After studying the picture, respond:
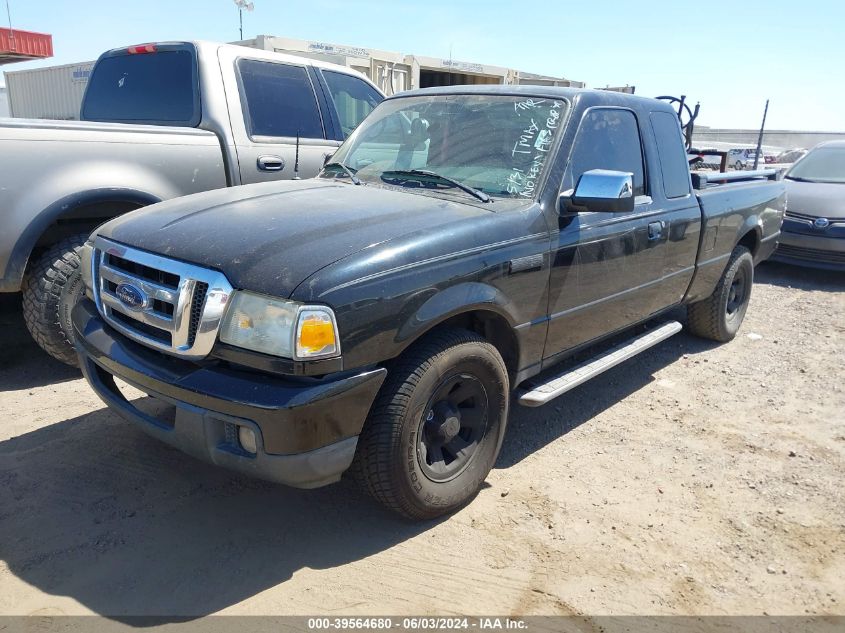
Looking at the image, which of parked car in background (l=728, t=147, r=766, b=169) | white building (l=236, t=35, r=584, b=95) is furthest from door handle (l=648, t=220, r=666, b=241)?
parked car in background (l=728, t=147, r=766, b=169)

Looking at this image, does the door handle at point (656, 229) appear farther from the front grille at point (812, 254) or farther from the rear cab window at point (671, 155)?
the front grille at point (812, 254)

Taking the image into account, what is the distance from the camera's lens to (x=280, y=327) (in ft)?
7.85

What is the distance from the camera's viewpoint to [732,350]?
5672 millimetres

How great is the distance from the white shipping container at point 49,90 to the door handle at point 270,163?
13.1 m

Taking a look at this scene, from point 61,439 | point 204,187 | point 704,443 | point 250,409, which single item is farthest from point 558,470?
point 204,187

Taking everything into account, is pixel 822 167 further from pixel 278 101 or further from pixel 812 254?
pixel 278 101

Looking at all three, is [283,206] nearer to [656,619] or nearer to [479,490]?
[479,490]

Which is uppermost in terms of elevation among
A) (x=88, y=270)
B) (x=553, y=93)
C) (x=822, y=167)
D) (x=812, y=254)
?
(x=553, y=93)

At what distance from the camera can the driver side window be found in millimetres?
3590

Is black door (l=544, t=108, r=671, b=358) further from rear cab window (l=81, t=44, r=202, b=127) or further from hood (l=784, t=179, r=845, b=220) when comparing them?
hood (l=784, t=179, r=845, b=220)

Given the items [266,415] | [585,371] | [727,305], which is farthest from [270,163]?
[727,305]

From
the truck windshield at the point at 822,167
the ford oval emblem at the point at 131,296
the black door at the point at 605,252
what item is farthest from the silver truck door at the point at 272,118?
the truck windshield at the point at 822,167

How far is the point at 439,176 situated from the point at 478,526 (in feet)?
5.83

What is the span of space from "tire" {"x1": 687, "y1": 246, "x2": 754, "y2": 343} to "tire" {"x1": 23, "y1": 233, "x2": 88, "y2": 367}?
4.68m
